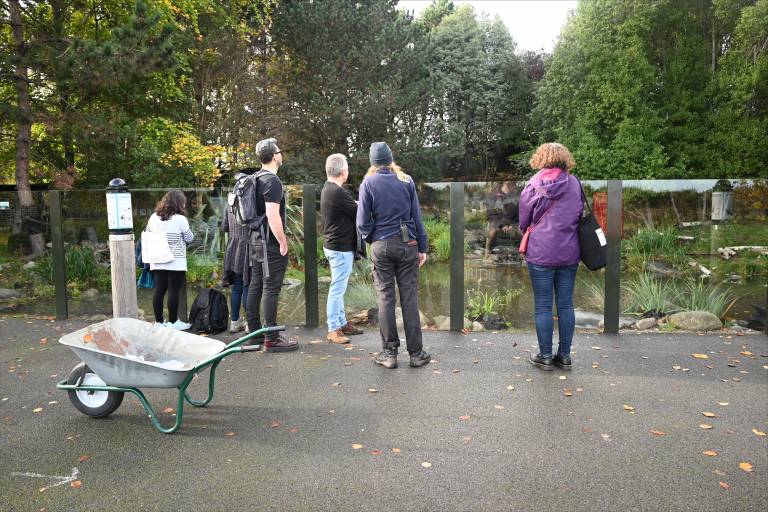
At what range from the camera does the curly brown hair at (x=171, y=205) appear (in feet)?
21.1

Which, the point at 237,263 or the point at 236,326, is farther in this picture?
the point at 236,326

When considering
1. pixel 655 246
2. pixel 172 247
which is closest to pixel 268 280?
pixel 172 247

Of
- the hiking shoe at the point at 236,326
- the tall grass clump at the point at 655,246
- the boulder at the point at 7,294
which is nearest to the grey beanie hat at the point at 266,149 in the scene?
the hiking shoe at the point at 236,326

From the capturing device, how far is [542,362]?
5266 millimetres

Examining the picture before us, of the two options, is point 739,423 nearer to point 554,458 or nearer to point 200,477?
point 554,458

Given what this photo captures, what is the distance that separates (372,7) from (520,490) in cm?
2567

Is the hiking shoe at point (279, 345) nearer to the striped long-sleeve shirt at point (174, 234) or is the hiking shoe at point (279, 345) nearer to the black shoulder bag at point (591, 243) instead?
the striped long-sleeve shirt at point (174, 234)

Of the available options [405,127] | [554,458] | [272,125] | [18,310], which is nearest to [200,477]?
[554,458]

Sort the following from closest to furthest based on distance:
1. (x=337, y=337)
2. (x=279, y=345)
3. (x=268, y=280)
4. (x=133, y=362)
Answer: (x=133, y=362)
(x=268, y=280)
(x=279, y=345)
(x=337, y=337)

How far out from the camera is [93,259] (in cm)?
791

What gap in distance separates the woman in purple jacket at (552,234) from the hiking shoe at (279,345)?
2.34 m

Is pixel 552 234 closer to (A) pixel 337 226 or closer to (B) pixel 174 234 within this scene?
(A) pixel 337 226

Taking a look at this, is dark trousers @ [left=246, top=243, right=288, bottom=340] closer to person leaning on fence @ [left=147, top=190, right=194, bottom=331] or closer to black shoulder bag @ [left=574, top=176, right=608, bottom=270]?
person leaning on fence @ [left=147, top=190, right=194, bottom=331]

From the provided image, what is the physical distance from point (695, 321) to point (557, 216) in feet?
9.28
